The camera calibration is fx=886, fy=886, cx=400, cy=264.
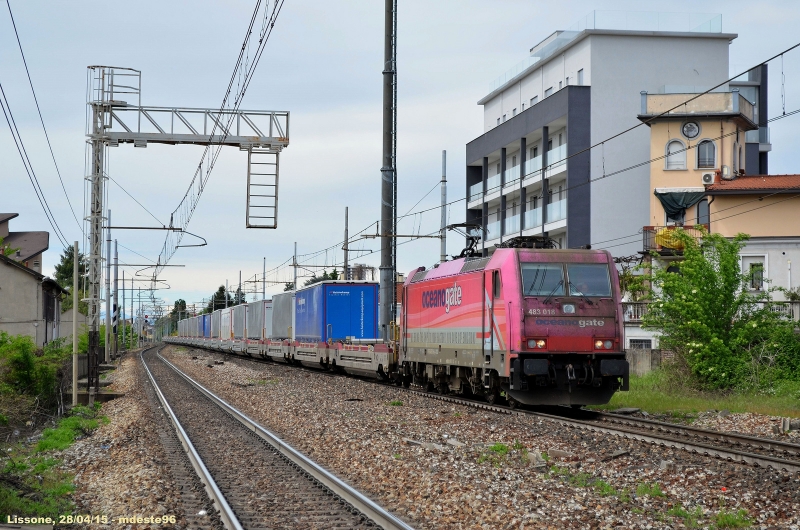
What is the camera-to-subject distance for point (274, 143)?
21547 millimetres

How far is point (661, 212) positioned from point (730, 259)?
19.9 metres

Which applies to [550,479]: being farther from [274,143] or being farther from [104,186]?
[104,186]

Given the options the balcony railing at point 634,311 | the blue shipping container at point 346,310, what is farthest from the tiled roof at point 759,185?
the blue shipping container at point 346,310

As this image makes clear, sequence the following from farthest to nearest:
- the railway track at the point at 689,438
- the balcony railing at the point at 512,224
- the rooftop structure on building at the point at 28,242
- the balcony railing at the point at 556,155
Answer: the rooftop structure on building at the point at 28,242
the balcony railing at the point at 512,224
the balcony railing at the point at 556,155
the railway track at the point at 689,438

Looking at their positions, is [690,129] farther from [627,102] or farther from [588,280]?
[588,280]

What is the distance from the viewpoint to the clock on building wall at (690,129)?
4059cm

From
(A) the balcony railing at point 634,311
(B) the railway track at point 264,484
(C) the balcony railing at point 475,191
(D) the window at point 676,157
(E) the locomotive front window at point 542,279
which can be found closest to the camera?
(B) the railway track at point 264,484

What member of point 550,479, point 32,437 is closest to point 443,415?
point 550,479

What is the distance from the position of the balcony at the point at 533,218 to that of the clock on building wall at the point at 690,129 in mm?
9585

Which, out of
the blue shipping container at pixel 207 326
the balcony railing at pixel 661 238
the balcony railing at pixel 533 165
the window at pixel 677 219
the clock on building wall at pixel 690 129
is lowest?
the blue shipping container at pixel 207 326

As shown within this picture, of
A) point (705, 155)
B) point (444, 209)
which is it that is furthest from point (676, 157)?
point (444, 209)

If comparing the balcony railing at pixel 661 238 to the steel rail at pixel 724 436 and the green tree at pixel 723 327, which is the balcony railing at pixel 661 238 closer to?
the green tree at pixel 723 327

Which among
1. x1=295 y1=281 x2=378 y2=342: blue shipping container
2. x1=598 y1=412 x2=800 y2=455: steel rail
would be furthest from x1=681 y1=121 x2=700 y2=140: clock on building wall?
x1=598 y1=412 x2=800 y2=455: steel rail

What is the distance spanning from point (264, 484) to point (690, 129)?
35049mm
